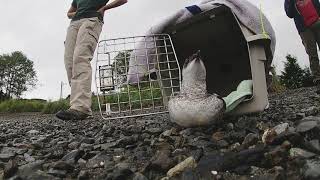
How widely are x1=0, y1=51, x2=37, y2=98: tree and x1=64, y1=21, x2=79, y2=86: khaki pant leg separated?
35.7 meters

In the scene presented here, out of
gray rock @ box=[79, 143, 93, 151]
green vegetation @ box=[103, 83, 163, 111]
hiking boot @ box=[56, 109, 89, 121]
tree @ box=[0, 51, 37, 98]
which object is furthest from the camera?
tree @ box=[0, 51, 37, 98]

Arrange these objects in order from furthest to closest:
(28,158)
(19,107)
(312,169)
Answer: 1. (19,107)
2. (28,158)
3. (312,169)

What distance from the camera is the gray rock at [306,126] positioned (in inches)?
78.3

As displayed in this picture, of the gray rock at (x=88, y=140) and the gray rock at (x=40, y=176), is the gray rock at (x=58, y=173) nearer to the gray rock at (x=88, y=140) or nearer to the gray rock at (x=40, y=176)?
the gray rock at (x=40, y=176)

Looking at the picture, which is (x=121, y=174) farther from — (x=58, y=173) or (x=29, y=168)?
(x=29, y=168)

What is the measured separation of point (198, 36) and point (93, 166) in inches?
70.8

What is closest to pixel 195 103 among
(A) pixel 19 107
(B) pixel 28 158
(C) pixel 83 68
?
(B) pixel 28 158

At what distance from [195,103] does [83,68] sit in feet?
6.23

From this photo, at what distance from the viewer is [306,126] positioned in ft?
6.65

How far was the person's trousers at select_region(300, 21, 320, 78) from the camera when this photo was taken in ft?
18.5

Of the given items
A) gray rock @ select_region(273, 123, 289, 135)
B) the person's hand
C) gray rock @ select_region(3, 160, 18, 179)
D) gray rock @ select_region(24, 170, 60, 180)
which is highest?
the person's hand

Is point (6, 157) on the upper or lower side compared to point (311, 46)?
lower

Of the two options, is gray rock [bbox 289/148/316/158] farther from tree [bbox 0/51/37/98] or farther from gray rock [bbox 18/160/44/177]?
tree [bbox 0/51/37/98]

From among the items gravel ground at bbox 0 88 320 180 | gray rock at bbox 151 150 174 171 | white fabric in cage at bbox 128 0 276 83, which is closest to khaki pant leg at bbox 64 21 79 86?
white fabric in cage at bbox 128 0 276 83
